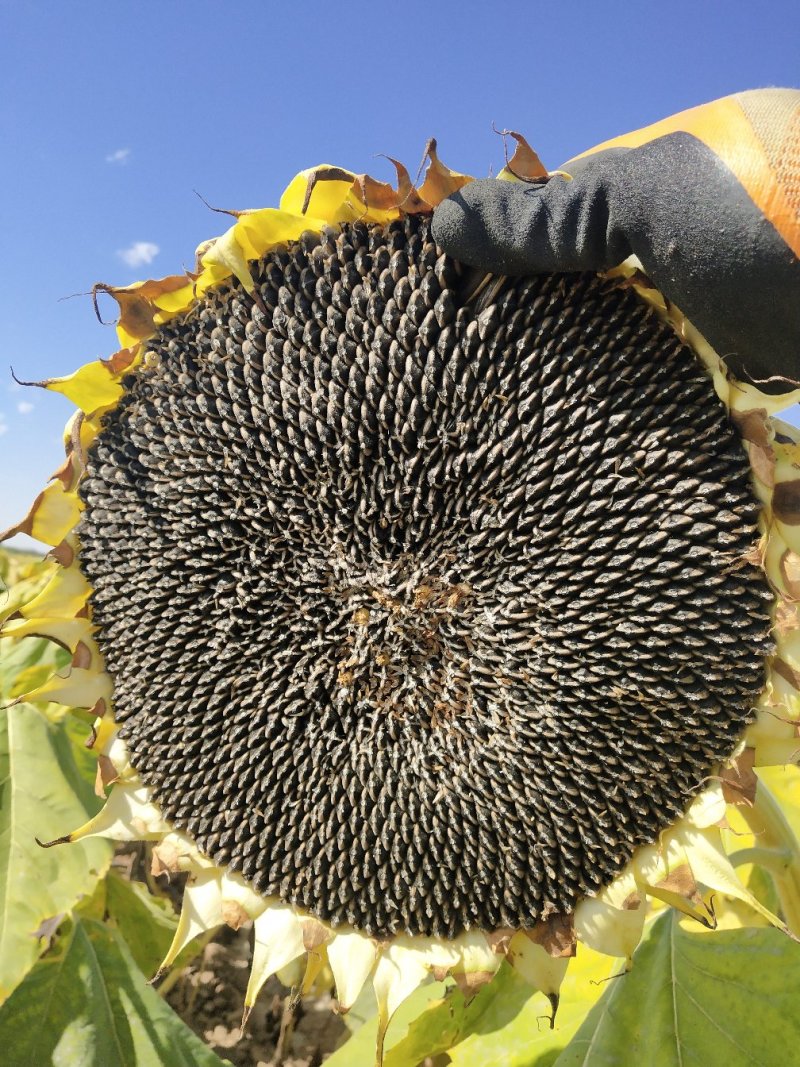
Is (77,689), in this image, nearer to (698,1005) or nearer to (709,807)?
(709,807)

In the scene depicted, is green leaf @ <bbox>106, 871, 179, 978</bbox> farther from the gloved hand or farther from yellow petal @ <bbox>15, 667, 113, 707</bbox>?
the gloved hand

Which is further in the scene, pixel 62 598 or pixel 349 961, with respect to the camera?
pixel 62 598

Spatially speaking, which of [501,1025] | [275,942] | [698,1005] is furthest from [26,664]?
[698,1005]

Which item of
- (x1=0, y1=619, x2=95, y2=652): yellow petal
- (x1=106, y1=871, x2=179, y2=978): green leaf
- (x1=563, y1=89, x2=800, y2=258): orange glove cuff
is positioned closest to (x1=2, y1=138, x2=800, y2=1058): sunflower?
(x1=0, y1=619, x2=95, y2=652): yellow petal

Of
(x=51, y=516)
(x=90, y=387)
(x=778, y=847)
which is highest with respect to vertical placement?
(x=90, y=387)

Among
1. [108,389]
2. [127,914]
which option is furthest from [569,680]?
[127,914]

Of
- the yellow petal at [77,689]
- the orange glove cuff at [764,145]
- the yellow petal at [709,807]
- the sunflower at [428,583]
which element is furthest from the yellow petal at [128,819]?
the orange glove cuff at [764,145]
